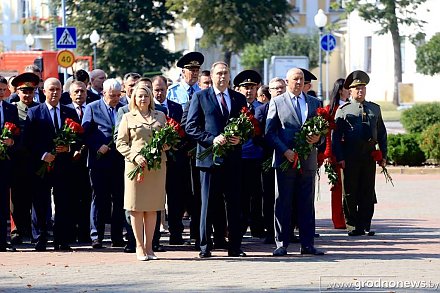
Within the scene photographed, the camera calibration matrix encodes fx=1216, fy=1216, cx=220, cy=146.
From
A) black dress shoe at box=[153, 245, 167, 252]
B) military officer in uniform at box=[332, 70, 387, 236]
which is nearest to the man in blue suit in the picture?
black dress shoe at box=[153, 245, 167, 252]

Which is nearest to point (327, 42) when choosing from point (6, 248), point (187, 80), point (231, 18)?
point (231, 18)

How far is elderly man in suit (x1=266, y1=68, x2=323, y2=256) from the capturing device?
1366 cm

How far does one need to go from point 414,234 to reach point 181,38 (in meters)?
61.9

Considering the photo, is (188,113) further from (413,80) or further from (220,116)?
(413,80)

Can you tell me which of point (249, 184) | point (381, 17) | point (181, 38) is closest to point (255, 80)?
point (249, 184)

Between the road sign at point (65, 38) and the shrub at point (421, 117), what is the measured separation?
9.12 metres

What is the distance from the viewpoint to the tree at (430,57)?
151 ft

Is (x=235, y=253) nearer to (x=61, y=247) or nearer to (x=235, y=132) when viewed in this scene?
(x=235, y=132)

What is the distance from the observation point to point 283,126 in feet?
44.9

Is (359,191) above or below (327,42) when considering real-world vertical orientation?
below

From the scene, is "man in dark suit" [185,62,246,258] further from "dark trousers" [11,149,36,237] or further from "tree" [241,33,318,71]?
"tree" [241,33,318,71]

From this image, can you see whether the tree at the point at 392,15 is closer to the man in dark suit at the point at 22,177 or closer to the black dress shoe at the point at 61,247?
the man in dark suit at the point at 22,177

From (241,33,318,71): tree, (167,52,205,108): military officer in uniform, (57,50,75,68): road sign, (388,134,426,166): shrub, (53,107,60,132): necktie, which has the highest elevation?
(241,33,318,71): tree

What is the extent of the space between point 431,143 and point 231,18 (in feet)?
80.4
